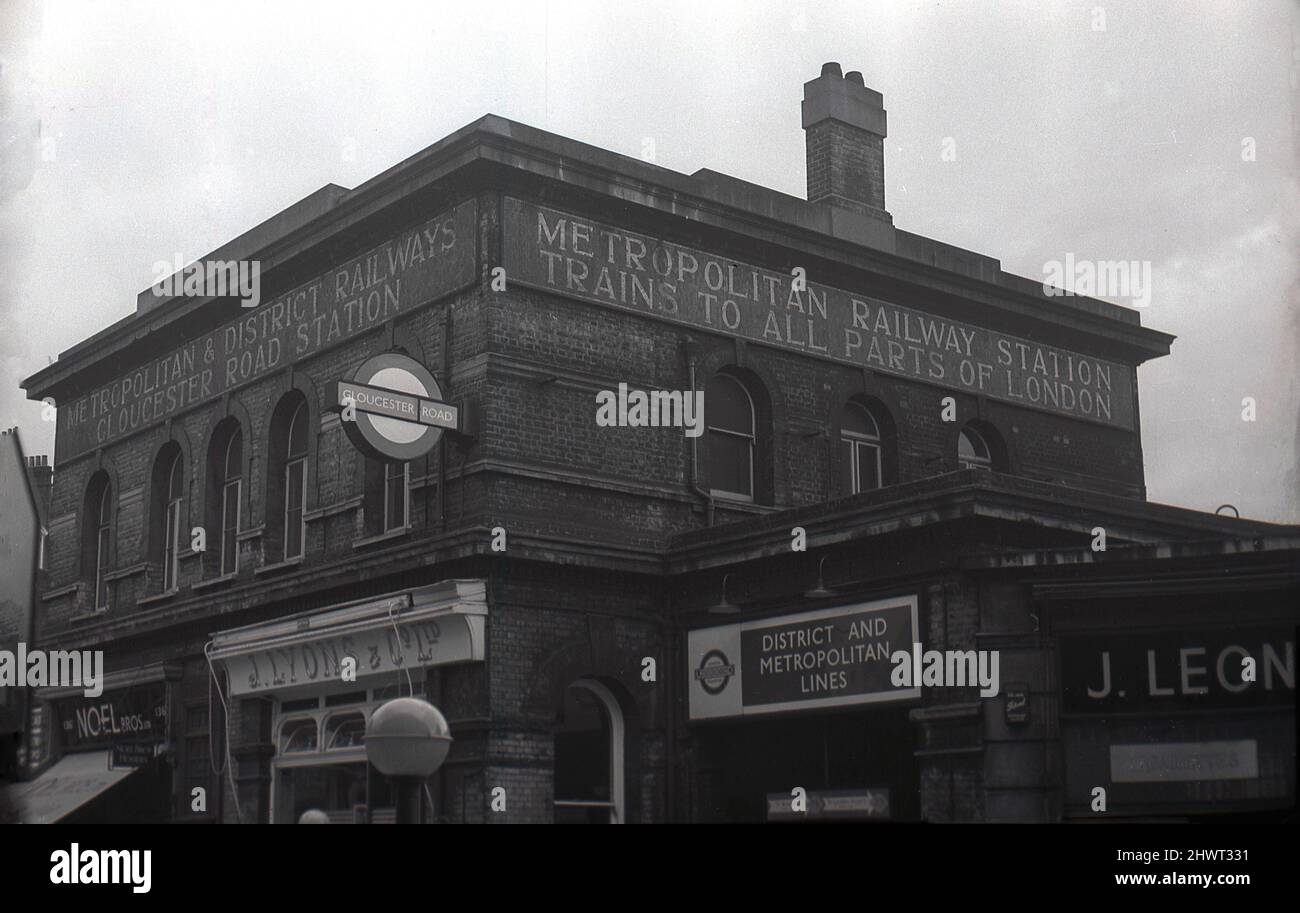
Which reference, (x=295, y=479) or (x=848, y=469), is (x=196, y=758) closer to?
(x=295, y=479)

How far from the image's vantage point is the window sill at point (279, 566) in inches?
870

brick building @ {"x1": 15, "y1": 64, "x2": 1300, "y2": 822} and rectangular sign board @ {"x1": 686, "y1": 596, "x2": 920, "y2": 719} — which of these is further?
rectangular sign board @ {"x1": 686, "y1": 596, "x2": 920, "y2": 719}

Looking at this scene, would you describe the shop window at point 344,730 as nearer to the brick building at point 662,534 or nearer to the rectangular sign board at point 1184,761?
the brick building at point 662,534

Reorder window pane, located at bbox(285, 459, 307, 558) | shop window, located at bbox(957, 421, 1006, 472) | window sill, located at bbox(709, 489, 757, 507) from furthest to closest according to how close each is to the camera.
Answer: shop window, located at bbox(957, 421, 1006, 472), window pane, located at bbox(285, 459, 307, 558), window sill, located at bbox(709, 489, 757, 507)

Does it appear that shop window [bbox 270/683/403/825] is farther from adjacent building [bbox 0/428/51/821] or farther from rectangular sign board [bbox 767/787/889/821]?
rectangular sign board [bbox 767/787/889/821]

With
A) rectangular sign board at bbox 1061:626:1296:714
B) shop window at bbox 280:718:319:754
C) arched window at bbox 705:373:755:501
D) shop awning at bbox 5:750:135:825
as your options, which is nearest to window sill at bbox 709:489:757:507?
arched window at bbox 705:373:755:501

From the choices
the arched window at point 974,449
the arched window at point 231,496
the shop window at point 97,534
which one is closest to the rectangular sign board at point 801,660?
the arched window at point 974,449

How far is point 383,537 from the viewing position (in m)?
20.5

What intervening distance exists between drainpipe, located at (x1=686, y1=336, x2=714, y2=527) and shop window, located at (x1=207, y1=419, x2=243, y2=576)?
6.98 m

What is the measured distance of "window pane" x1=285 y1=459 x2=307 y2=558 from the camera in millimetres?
22781

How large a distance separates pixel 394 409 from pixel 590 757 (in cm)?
481

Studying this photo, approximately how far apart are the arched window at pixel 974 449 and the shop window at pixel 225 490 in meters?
10.4

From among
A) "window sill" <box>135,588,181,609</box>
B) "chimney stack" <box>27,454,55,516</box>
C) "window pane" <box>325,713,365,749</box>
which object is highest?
"chimney stack" <box>27,454,55,516</box>
